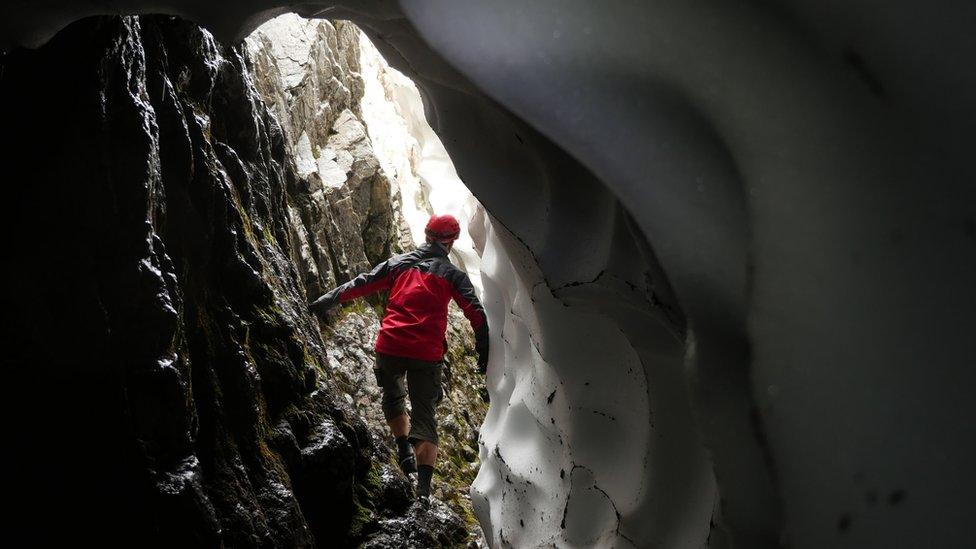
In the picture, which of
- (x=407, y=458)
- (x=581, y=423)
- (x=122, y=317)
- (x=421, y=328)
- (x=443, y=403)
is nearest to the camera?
(x=122, y=317)

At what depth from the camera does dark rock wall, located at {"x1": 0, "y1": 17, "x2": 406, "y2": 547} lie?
2.37 m

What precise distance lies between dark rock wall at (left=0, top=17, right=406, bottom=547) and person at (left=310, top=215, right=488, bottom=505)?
1.29 metres

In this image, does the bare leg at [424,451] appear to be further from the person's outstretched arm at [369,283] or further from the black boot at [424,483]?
the person's outstretched arm at [369,283]

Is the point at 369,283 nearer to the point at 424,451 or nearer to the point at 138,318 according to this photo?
the point at 424,451

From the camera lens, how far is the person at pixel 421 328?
466 centimetres

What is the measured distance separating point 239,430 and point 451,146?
168 cm

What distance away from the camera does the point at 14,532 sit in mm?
2318

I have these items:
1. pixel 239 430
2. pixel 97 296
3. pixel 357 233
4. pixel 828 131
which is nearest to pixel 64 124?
pixel 97 296

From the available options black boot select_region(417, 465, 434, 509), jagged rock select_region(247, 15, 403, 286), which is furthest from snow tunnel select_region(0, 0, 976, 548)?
jagged rock select_region(247, 15, 403, 286)

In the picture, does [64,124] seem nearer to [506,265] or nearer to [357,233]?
[506,265]

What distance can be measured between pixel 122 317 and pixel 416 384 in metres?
2.38

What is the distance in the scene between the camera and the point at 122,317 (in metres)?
2.56

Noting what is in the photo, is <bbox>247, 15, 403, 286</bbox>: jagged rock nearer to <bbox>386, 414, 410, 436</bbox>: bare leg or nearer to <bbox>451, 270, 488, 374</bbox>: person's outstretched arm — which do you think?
<bbox>386, 414, 410, 436</bbox>: bare leg

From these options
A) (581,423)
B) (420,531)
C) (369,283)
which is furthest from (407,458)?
(581,423)
